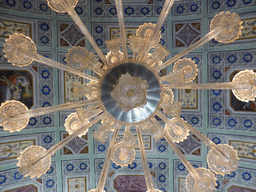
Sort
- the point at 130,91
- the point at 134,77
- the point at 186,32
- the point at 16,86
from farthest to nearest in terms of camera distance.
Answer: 1. the point at 186,32
2. the point at 16,86
3. the point at 134,77
4. the point at 130,91

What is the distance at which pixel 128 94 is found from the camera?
139 inches

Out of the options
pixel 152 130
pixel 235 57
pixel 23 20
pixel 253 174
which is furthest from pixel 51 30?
pixel 253 174

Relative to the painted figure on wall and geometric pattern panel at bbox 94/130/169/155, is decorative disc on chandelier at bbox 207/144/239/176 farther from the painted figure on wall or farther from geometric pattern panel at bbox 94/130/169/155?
the painted figure on wall

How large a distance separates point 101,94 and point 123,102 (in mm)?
560

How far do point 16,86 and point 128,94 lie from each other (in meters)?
4.15

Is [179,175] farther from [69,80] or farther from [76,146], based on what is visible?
[69,80]

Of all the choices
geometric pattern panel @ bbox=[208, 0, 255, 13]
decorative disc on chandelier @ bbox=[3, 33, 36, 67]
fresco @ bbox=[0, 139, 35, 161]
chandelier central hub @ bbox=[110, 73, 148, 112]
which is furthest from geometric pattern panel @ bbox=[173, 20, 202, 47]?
fresco @ bbox=[0, 139, 35, 161]

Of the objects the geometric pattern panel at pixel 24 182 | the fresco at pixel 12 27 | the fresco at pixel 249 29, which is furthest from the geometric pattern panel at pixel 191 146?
the fresco at pixel 12 27

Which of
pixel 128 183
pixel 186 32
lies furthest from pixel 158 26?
pixel 128 183

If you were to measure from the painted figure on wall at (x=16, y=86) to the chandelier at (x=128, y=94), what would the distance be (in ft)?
10.5

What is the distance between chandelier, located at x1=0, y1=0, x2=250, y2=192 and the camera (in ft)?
10.9

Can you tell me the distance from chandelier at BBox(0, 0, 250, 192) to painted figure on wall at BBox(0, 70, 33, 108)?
3.19 meters

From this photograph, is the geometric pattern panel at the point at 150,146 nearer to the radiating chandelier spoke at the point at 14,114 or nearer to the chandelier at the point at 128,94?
the chandelier at the point at 128,94

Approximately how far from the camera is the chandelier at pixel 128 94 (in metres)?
3.32
